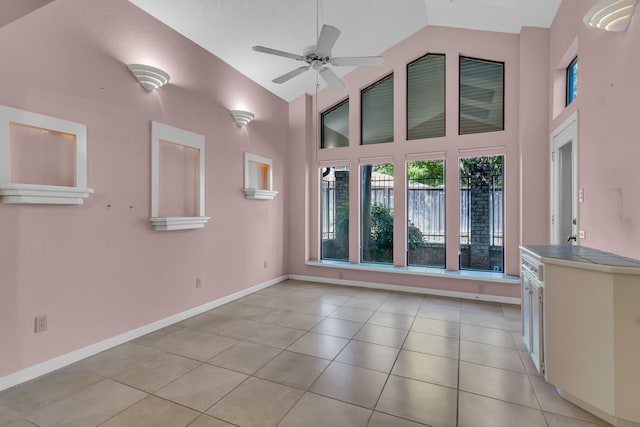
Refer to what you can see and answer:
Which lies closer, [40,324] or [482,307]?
[40,324]

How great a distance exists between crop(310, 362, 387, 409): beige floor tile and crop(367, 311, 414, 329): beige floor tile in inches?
43.7

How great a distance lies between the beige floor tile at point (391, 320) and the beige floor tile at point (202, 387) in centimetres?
180

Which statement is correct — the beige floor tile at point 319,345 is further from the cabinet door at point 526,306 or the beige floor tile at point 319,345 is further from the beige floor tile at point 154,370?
the cabinet door at point 526,306

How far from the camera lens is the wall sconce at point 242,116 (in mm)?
4512

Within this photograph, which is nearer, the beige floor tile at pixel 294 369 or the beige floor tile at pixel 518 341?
the beige floor tile at pixel 294 369

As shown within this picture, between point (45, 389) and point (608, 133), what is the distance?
483 centimetres

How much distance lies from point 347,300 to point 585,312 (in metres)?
2.99

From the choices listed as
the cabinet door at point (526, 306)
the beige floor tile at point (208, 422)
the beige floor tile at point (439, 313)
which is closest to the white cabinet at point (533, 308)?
the cabinet door at point (526, 306)

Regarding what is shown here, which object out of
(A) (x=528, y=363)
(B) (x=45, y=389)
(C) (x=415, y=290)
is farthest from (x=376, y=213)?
(B) (x=45, y=389)

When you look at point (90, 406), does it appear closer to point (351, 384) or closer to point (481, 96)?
point (351, 384)

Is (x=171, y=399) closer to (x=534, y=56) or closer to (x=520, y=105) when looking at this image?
(x=520, y=105)

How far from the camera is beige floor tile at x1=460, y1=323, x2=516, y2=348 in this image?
3131 millimetres

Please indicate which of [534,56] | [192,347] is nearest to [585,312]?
[192,347]

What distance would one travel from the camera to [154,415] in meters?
2.01
